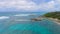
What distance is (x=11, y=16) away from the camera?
52.1 feet

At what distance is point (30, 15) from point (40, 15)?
1.45 m

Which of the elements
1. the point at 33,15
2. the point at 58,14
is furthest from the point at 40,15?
the point at 58,14

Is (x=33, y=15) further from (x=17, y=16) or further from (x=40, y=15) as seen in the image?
(x=17, y=16)

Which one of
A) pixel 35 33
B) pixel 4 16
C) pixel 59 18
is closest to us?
pixel 35 33

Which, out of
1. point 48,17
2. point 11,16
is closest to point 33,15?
point 48,17

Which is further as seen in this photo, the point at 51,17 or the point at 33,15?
the point at 33,15

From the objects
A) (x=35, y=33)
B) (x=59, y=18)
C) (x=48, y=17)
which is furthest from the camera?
(x=48, y=17)

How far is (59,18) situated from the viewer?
47.2ft

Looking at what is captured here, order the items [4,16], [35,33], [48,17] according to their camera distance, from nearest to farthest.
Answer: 1. [35,33]
2. [4,16]
3. [48,17]

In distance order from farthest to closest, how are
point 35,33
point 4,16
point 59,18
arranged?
1. point 4,16
2. point 59,18
3. point 35,33

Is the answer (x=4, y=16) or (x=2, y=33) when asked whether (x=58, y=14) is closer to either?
(x=4, y=16)

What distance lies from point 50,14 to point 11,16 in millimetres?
5490

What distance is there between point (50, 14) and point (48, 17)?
517mm

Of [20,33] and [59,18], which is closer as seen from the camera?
[20,33]
